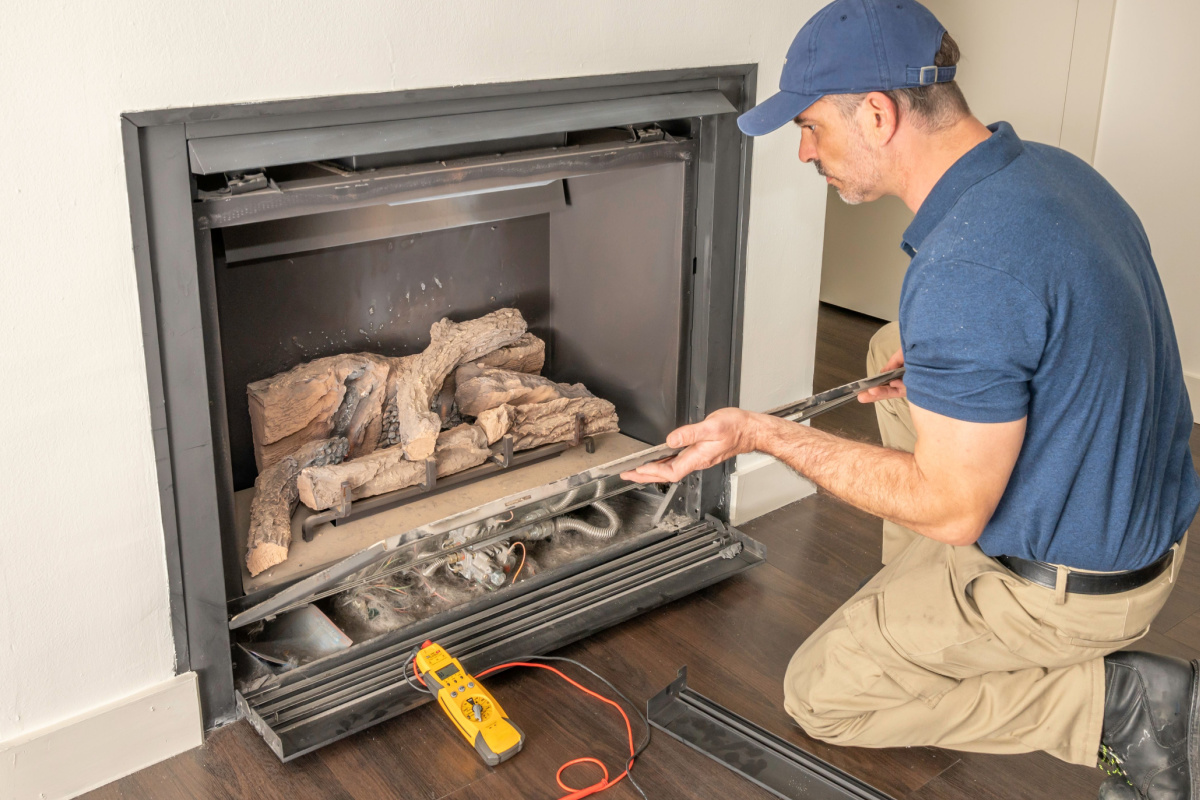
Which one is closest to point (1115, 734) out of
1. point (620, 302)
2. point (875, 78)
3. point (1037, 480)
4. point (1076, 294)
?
point (1037, 480)

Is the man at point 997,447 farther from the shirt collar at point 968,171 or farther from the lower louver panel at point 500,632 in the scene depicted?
the lower louver panel at point 500,632

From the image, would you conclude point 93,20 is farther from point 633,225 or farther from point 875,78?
point 633,225

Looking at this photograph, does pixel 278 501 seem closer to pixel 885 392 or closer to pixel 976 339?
pixel 885 392

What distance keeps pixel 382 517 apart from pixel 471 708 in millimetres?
488

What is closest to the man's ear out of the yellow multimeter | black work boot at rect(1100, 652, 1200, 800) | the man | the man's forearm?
the man

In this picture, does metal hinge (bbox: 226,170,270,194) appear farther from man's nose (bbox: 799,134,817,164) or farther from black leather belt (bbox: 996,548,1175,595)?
black leather belt (bbox: 996,548,1175,595)

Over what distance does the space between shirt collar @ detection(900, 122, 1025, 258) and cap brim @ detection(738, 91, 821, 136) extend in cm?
20

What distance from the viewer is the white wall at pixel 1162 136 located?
9.48 feet

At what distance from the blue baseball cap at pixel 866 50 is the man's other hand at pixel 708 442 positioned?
0.44 m

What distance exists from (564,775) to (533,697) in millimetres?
204

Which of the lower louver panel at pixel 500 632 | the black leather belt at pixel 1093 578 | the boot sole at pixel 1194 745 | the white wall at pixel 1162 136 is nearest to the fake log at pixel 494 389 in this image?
the lower louver panel at pixel 500 632

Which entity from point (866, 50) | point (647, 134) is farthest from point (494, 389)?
point (866, 50)

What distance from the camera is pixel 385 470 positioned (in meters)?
2.10

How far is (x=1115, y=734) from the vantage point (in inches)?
61.4
